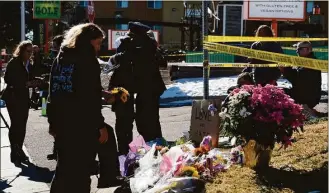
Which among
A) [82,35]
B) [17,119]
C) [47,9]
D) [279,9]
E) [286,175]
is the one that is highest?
[47,9]

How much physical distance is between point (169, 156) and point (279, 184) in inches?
40.2

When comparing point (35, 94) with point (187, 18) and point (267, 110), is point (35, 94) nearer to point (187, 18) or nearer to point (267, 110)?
point (267, 110)

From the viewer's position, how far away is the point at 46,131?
31.7 feet

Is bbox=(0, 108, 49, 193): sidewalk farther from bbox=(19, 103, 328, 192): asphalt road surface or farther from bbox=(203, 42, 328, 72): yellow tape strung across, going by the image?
bbox=(203, 42, 328, 72): yellow tape strung across

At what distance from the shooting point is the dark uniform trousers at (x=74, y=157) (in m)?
4.47

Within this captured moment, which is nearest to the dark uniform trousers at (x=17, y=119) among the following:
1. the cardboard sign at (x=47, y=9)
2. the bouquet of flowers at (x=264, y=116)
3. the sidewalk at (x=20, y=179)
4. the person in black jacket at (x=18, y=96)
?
the person in black jacket at (x=18, y=96)

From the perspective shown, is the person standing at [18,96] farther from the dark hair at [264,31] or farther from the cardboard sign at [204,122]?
the dark hair at [264,31]

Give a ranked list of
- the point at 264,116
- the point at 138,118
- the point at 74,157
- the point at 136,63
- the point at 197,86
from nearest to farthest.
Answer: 1. the point at 74,157
2. the point at 264,116
3. the point at 136,63
4. the point at 138,118
5. the point at 197,86

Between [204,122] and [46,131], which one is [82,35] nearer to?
[204,122]

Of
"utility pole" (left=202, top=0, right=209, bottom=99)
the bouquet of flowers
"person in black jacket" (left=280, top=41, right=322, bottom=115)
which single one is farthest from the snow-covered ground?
the bouquet of flowers

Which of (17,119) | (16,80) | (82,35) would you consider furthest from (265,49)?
(82,35)

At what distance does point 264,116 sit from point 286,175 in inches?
22.7

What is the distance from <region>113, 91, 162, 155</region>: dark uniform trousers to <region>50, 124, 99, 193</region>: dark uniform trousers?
7.02ft

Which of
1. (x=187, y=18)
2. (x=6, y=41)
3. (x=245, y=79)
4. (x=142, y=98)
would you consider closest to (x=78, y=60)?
(x=142, y=98)
